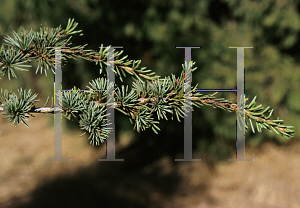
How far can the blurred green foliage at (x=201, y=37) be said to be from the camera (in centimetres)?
90

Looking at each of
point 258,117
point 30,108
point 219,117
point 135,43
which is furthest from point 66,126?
point 258,117

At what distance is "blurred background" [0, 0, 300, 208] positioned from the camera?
35.7 inches

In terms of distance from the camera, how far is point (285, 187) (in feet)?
3.35

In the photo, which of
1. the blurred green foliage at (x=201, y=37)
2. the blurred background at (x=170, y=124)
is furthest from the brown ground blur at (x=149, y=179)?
the blurred green foliage at (x=201, y=37)

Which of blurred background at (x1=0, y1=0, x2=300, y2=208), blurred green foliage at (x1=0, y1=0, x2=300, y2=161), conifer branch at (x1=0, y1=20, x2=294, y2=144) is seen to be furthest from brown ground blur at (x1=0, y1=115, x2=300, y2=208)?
conifer branch at (x1=0, y1=20, x2=294, y2=144)

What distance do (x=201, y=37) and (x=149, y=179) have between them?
1.92 ft

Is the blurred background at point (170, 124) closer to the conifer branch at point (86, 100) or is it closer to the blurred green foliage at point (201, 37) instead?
the blurred green foliage at point (201, 37)

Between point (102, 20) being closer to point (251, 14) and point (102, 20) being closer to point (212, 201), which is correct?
point (251, 14)

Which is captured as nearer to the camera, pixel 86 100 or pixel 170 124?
pixel 86 100

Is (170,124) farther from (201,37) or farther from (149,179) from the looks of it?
(201,37)

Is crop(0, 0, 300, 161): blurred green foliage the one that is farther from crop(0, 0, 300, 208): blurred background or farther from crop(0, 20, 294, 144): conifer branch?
crop(0, 20, 294, 144): conifer branch

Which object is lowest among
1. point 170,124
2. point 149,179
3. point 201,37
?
point 149,179

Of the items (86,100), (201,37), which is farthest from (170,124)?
(86,100)

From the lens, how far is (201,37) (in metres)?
0.91
